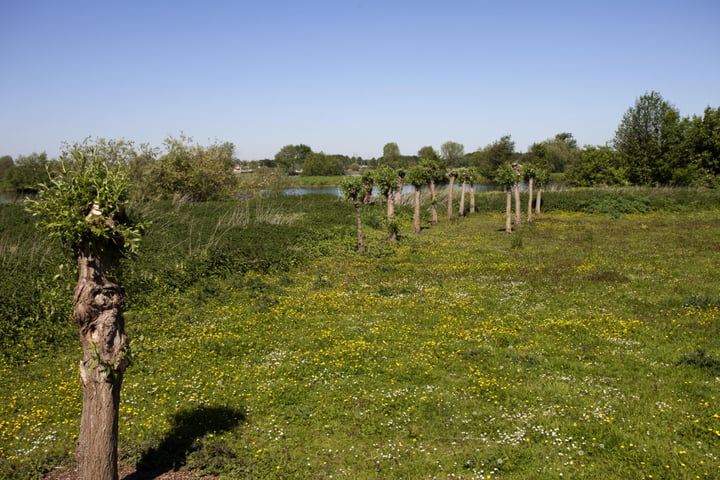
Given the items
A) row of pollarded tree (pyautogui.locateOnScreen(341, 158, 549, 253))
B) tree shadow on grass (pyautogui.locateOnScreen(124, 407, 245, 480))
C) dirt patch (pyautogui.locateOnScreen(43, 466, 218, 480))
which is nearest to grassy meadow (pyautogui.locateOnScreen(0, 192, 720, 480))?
tree shadow on grass (pyautogui.locateOnScreen(124, 407, 245, 480))

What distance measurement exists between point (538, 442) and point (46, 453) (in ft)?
29.4

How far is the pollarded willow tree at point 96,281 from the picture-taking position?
252 inches

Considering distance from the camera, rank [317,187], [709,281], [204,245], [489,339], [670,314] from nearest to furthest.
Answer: [489,339] < [670,314] < [709,281] < [204,245] < [317,187]

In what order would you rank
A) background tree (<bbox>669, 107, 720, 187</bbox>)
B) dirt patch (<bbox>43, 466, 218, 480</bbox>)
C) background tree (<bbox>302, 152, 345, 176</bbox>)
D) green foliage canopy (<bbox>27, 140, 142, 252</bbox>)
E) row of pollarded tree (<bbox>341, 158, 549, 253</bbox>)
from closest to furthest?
green foliage canopy (<bbox>27, 140, 142, 252</bbox>) < dirt patch (<bbox>43, 466, 218, 480</bbox>) < row of pollarded tree (<bbox>341, 158, 549, 253</bbox>) < background tree (<bbox>669, 107, 720, 187</bbox>) < background tree (<bbox>302, 152, 345, 176</bbox>)

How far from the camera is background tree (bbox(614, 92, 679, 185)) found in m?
62.9

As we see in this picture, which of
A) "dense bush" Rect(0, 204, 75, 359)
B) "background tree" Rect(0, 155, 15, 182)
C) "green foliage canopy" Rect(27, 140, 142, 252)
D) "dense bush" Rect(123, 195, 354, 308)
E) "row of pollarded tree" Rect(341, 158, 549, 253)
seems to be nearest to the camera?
"green foliage canopy" Rect(27, 140, 142, 252)

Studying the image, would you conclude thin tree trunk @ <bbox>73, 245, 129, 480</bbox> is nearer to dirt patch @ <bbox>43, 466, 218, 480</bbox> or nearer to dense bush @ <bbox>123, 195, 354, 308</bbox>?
dirt patch @ <bbox>43, 466, 218, 480</bbox>

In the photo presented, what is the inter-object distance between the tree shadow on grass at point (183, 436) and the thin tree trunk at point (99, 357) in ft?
2.77

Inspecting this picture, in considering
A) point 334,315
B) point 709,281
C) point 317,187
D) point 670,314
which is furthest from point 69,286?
point 317,187

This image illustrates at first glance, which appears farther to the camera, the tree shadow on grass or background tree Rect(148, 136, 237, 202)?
background tree Rect(148, 136, 237, 202)

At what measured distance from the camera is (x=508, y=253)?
82.1ft

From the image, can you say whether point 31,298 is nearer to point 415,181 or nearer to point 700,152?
point 415,181

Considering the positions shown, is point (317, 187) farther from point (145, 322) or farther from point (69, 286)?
point (69, 286)

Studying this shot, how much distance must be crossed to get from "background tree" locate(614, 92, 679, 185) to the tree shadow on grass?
70.2 m
